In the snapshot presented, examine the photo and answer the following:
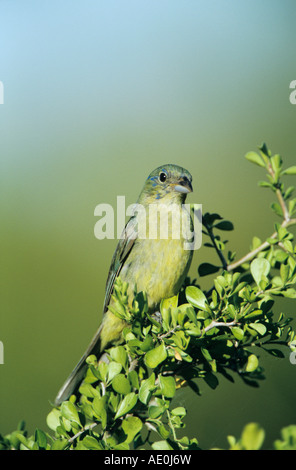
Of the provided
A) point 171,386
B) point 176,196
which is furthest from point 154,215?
point 171,386

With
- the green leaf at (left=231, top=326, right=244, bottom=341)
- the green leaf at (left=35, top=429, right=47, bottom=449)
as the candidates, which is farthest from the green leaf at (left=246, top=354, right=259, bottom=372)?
the green leaf at (left=35, top=429, right=47, bottom=449)

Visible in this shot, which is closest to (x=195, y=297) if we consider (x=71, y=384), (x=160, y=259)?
(x=160, y=259)

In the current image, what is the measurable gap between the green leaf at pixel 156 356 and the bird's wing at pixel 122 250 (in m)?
1.19

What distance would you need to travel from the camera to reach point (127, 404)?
140cm

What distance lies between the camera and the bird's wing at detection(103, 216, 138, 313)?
2.62 meters

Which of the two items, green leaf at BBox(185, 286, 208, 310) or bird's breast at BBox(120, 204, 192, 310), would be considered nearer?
green leaf at BBox(185, 286, 208, 310)

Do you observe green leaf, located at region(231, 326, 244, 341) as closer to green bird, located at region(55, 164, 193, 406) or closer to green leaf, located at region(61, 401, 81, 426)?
green leaf, located at region(61, 401, 81, 426)

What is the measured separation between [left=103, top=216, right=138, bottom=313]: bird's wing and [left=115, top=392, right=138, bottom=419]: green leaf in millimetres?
1250

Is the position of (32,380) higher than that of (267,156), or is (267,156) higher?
(267,156)

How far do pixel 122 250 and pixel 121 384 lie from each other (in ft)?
4.21

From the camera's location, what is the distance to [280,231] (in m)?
1.71

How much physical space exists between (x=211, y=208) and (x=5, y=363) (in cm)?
221
